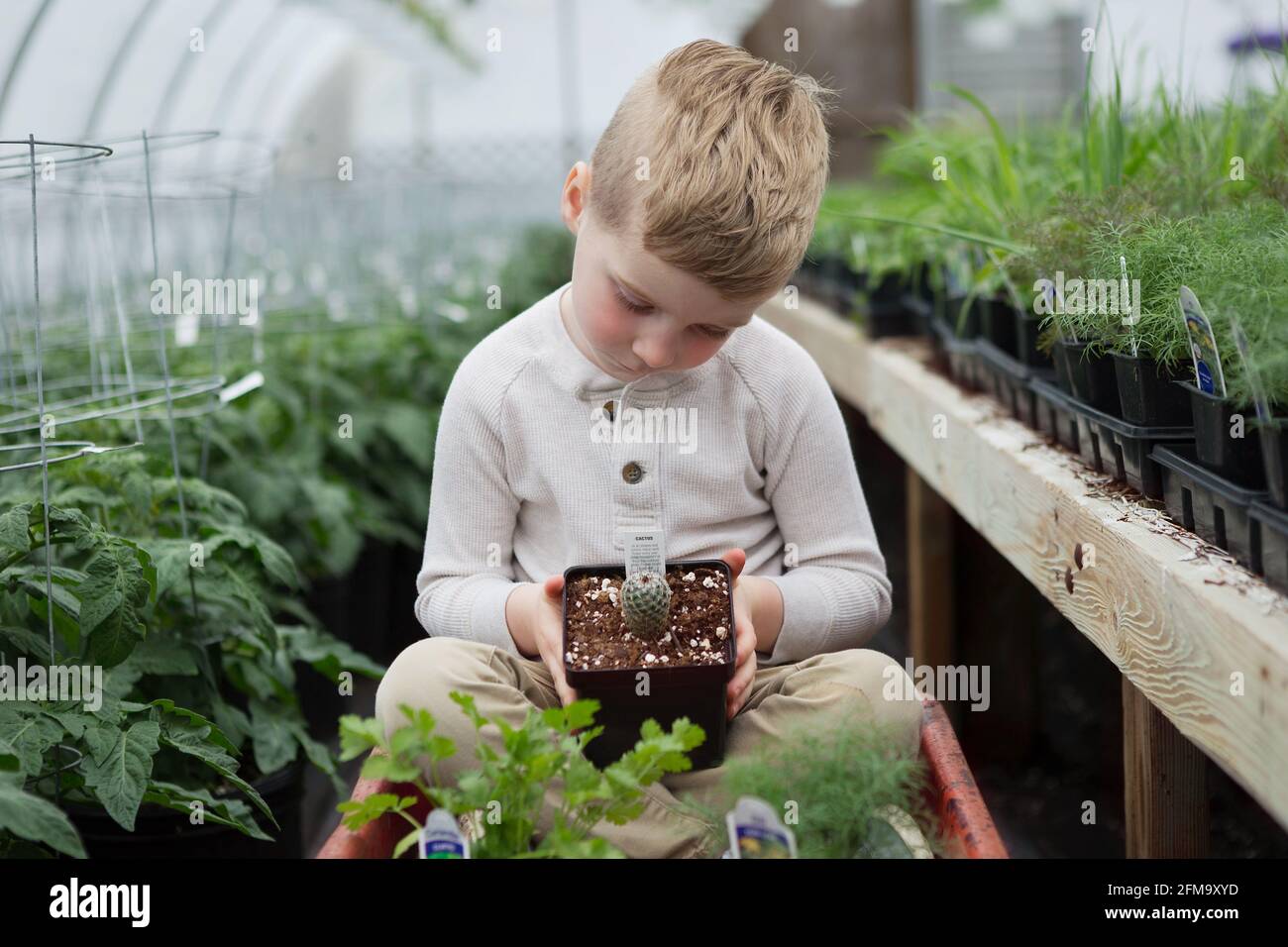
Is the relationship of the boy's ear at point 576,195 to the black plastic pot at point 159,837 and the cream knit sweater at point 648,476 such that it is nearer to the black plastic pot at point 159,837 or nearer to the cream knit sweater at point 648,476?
the cream knit sweater at point 648,476

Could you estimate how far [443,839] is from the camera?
40.6 inches

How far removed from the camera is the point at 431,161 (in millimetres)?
7371

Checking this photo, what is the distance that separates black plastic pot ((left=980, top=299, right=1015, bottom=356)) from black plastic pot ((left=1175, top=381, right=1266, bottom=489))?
820 millimetres

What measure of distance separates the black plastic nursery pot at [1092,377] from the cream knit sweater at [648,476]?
12.0 inches

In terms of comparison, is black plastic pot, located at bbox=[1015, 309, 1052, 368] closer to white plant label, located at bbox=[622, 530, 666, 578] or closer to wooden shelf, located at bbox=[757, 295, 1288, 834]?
wooden shelf, located at bbox=[757, 295, 1288, 834]

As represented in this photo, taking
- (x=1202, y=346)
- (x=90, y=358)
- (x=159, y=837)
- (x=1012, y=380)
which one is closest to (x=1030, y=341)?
(x=1012, y=380)

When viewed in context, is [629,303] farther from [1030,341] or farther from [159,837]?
[159,837]

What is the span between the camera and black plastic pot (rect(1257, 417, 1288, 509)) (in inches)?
41.2

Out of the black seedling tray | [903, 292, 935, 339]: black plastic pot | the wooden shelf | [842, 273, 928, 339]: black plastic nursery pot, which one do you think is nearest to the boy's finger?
the wooden shelf
